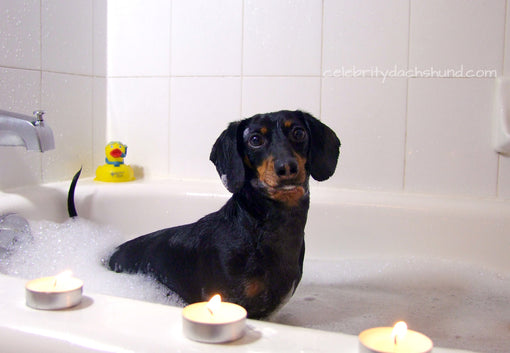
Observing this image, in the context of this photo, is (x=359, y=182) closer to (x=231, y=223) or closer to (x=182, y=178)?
(x=182, y=178)

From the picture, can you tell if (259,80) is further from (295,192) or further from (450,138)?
(295,192)

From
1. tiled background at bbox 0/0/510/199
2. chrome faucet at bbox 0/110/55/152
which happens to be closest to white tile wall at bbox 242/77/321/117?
tiled background at bbox 0/0/510/199

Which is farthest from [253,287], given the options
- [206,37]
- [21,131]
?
[206,37]

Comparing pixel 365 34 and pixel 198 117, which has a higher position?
pixel 365 34

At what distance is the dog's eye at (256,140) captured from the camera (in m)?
0.81

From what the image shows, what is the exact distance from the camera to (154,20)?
1900 millimetres

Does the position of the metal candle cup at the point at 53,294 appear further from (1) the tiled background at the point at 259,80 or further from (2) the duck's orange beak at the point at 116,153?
(2) the duck's orange beak at the point at 116,153

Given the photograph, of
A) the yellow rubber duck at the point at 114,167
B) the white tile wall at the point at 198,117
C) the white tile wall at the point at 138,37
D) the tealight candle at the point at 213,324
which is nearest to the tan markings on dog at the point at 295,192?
the tealight candle at the point at 213,324

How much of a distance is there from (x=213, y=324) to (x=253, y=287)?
0.97 ft

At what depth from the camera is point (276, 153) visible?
0.78 metres

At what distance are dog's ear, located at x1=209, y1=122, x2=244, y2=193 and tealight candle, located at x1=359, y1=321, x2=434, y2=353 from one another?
0.36 m

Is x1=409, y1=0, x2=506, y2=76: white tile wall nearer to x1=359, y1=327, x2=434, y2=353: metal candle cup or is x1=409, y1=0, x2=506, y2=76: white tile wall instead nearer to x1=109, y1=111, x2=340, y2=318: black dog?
x1=109, y1=111, x2=340, y2=318: black dog

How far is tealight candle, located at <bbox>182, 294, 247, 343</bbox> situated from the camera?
1.71ft

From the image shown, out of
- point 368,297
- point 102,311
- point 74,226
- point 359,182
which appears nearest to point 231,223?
point 102,311
